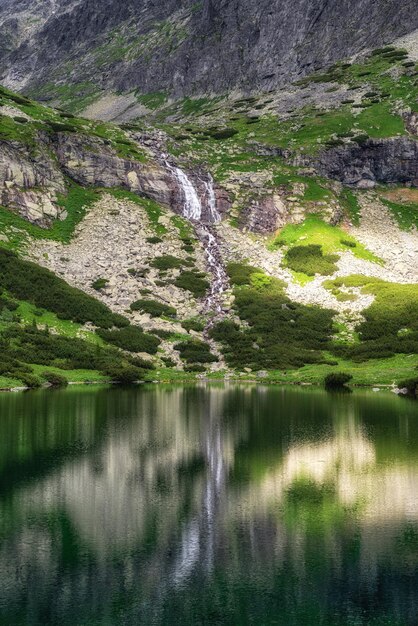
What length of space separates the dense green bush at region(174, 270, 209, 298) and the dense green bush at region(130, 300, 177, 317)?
203 inches

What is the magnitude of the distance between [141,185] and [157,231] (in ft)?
51.4

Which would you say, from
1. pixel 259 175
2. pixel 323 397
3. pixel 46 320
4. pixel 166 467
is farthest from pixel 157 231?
pixel 166 467

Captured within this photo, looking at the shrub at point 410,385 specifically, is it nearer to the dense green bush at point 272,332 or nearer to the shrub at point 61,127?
the dense green bush at point 272,332

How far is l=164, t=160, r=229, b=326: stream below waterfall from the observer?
85.9 meters

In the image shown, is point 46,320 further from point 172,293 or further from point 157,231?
point 157,231

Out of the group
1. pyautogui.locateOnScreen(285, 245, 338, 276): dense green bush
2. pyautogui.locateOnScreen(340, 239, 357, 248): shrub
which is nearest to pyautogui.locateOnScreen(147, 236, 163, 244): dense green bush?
pyautogui.locateOnScreen(285, 245, 338, 276): dense green bush

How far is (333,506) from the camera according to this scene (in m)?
19.9

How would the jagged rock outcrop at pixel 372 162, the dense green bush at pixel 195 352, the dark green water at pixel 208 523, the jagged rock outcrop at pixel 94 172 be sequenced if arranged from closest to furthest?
the dark green water at pixel 208 523 < the dense green bush at pixel 195 352 < the jagged rock outcrop at pixel 94 172 < the jagged rock outcrop at pixel 372 162

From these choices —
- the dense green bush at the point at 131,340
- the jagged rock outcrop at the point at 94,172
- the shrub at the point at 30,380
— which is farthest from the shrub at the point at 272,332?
the jagged rock outcrop at the point at 94,172

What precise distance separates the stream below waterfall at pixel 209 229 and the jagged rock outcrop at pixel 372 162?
2467 cm

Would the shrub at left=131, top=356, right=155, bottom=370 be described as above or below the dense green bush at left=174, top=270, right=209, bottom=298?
below

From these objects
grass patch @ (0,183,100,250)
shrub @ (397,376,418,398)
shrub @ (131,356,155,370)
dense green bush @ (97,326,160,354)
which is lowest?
shrub @ (397,376,418,398)

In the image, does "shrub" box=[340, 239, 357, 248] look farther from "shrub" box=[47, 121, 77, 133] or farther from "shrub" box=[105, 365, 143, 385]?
"shrub" box=[47, 121, 77, 133]

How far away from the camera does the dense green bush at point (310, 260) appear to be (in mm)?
92000
